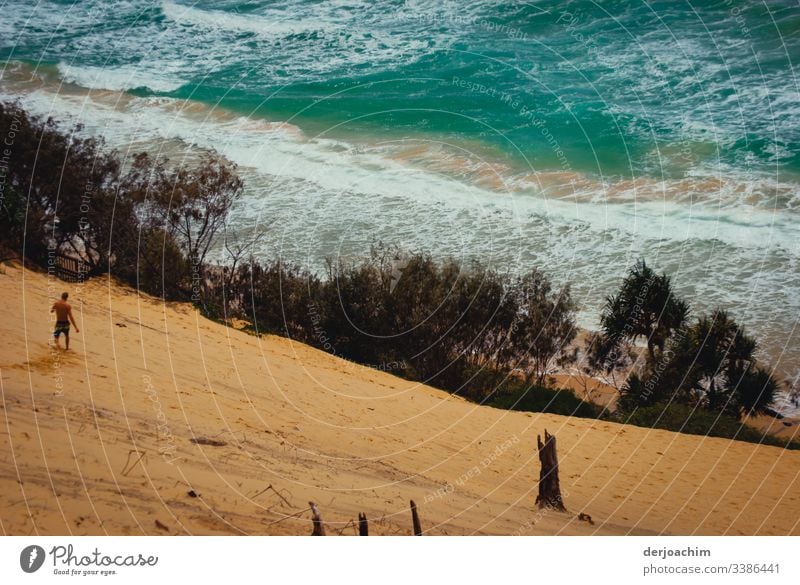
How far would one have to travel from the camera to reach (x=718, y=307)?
19.3m

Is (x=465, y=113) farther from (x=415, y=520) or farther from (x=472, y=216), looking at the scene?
(x=415, y=520)

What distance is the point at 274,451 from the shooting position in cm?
1085

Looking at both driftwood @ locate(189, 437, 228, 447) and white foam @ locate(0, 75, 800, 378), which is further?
white foam @ locate(0, 75, 800, 378)

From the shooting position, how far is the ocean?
888 inches

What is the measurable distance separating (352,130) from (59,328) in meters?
16.1

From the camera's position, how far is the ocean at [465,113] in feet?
74.0

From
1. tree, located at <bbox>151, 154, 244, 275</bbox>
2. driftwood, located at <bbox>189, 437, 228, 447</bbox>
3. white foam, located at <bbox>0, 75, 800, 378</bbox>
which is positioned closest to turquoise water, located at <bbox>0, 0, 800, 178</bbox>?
white foam, located at <bbox>0, 75, 800, 378</bbox>

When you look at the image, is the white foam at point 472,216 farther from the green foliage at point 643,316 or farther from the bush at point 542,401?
the bush at point 542,401

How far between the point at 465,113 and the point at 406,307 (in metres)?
10.2

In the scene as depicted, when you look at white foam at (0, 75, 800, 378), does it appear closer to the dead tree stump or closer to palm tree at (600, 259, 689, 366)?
palm tree at (600, 259, 689, 366)

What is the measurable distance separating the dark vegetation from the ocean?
2948mm

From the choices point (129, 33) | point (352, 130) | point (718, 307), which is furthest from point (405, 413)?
point (129, 33)

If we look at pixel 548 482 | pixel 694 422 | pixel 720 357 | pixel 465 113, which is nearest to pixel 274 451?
pixel 548 482
